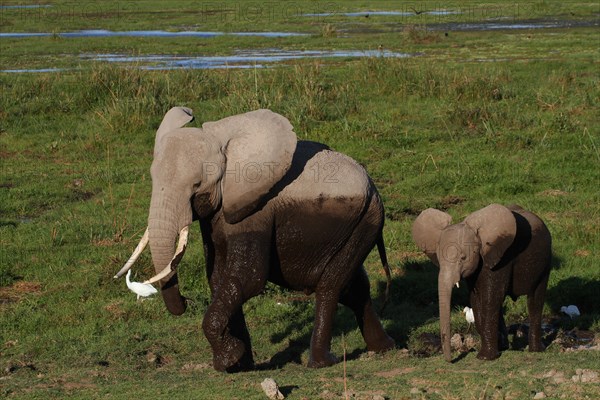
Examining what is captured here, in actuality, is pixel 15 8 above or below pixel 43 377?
below

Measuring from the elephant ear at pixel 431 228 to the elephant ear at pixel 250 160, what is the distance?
1131 millimetres

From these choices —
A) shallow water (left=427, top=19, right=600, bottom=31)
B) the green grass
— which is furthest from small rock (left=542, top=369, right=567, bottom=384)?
shallow water (left=427, top=19, right=600, bottom=31)

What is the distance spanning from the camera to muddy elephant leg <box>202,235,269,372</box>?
6.68m

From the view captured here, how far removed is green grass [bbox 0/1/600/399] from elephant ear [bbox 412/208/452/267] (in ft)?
2.55

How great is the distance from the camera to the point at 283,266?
710 centimetres

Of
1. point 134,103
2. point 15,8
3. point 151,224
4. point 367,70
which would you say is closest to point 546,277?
point 151,224

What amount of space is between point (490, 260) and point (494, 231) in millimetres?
208

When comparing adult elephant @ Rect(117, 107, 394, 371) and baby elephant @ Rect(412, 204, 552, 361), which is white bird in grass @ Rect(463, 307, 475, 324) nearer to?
baby elephant @ Rect(412, 204, 552, 361)

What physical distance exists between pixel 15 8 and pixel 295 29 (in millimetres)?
16164

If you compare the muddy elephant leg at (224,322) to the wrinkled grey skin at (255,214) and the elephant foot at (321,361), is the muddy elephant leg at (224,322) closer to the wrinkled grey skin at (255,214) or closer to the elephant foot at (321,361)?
the wrinkled grey skin at (255,214)

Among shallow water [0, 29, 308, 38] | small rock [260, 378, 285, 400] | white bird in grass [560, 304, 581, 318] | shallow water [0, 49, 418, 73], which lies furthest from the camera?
shallow water [0, 29, 308, 38]

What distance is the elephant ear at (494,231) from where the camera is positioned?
22.8ft

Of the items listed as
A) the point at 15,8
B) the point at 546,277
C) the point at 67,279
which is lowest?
the point at 15,8

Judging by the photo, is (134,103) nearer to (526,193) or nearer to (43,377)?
(526,193)
